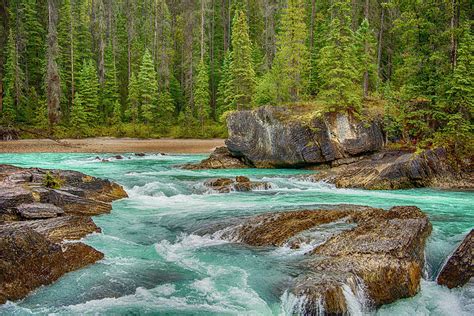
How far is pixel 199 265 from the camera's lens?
32.7 ft

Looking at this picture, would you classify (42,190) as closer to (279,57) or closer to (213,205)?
(213,205)

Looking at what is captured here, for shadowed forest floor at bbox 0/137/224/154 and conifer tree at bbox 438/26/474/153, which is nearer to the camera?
conifer tree at bbox 438/26/474/153

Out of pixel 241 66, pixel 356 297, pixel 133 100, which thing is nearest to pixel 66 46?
pixel 133 100

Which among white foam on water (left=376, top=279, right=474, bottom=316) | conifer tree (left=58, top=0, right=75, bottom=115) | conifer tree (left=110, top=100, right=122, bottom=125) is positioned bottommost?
white foam on water (left=376, top=279, right=474, bottom=316)

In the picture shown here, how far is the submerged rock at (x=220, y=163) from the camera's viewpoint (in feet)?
90.3

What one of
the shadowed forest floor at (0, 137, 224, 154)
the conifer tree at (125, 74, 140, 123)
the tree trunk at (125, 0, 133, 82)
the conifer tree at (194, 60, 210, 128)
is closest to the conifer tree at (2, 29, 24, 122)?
the shadowed forest floor at (0, 137, 224, 154)

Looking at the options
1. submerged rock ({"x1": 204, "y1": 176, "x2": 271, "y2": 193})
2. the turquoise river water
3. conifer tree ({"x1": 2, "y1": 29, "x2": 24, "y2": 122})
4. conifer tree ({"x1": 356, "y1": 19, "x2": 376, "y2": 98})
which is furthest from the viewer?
conifer tree ({"x1": 2, "y1": 29, "x2": 24, "y2": 122})

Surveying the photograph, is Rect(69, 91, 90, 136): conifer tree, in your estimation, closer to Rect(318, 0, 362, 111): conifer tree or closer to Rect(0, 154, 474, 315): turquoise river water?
Rect(318, 0, 362, 111): conifer tree

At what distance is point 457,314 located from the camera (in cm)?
802

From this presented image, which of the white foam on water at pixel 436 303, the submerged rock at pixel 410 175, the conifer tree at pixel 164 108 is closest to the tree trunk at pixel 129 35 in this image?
the conifer tree at pixel 164 108

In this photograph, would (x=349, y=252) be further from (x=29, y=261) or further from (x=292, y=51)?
(x=292, y=51)

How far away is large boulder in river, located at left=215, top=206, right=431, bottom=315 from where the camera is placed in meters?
7.81

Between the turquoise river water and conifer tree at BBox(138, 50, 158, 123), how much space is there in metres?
35.8

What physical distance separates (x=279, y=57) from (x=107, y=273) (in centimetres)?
2916
